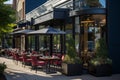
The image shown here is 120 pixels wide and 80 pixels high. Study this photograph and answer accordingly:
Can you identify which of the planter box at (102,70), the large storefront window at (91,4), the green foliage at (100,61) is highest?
the large storefront window at (91,4)

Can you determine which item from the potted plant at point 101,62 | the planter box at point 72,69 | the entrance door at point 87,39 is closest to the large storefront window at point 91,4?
the entrance door at point 87,39

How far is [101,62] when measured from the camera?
15398mm

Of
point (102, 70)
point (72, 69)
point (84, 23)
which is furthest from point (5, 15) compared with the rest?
point (102, 70)

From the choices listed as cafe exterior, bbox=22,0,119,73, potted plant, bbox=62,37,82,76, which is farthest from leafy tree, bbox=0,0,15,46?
cafe exterior, bbox=22,0,119,73

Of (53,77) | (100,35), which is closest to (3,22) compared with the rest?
(53,77)

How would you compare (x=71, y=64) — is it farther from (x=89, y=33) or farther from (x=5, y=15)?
(x=5, y=15)

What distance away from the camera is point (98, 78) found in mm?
14781

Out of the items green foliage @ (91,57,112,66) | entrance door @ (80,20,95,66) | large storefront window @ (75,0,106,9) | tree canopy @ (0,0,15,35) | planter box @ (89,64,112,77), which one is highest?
Result: large storefront window @ (75,0,106,9)

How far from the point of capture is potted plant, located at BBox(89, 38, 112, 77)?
1531cm

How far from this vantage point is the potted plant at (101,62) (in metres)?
15.3

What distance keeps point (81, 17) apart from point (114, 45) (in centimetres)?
300

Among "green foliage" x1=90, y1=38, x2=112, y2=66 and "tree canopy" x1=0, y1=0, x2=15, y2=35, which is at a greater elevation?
"tree canopy" x1=0, y1=0, x2=15, y2=35

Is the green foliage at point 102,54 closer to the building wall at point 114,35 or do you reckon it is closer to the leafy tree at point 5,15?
the building wall at point 114,35

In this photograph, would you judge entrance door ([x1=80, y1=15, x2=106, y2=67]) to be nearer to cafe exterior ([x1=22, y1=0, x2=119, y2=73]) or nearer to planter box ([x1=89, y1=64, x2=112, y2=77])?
cafe exterior ([x1=22, y1=0, x2=119, y2=73])
